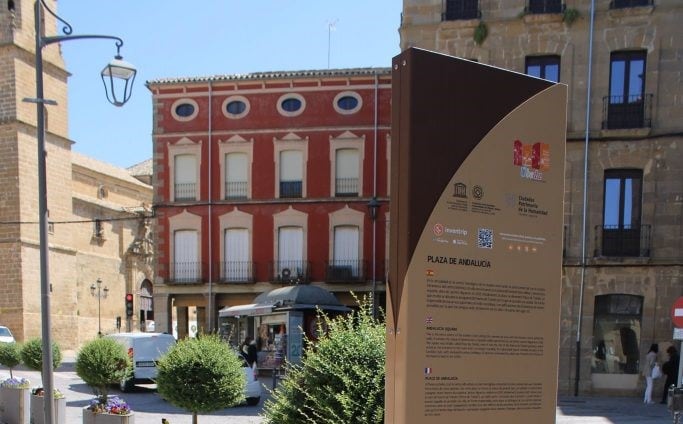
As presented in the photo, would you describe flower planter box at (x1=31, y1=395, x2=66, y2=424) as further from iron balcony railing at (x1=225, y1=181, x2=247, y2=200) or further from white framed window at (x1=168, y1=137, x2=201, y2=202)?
white framed window at (x1=168, y1=137, x2=201, y2=202)

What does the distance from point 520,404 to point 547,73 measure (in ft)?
50.1

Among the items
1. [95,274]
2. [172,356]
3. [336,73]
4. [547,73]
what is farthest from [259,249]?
[95,274]

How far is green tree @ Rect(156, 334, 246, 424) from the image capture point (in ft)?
27.8

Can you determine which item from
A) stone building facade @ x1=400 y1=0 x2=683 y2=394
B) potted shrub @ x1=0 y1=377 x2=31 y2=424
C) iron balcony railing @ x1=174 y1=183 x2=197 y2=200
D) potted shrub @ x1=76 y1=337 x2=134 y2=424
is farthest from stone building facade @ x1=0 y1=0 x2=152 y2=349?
stone building facade @ x1=400 y1=0 x2=683 y2=394

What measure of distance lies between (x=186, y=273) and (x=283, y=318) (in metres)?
7.98

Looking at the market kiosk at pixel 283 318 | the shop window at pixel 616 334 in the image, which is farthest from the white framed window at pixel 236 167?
the shop window at pixel 616 334

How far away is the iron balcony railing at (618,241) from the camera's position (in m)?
16.8

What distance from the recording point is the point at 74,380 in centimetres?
2122

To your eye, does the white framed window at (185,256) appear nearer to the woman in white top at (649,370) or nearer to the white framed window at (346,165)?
the white framed window at (346,165)

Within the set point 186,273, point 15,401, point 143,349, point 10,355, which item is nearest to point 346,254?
point 186,273

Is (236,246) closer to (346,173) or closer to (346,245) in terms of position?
(346,245)

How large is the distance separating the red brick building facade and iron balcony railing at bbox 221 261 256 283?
4 centimetres

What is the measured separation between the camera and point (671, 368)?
15.6 m

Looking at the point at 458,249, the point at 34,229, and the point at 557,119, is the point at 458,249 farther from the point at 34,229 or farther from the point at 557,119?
the point at 34,229
